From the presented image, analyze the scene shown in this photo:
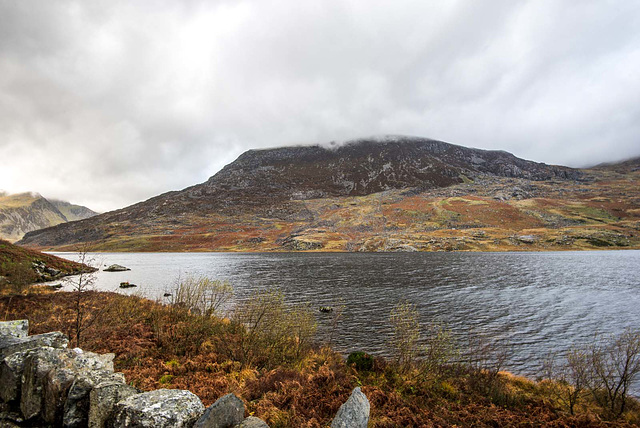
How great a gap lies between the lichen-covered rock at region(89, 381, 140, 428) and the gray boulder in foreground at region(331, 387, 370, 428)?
184 inches

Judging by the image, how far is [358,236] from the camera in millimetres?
127875

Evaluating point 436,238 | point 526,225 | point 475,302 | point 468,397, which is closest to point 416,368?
point 468,397

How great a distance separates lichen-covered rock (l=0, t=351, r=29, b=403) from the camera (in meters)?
5.96

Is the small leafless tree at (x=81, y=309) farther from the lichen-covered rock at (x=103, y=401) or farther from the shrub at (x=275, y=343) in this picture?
the shrub at (x=275, y=343)

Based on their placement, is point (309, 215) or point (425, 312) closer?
point (425, 312)

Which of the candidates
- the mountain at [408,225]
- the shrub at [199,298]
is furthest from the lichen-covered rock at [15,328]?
the mountain at [408,225]

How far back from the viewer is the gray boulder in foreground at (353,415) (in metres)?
6.84

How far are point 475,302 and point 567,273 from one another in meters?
33.9

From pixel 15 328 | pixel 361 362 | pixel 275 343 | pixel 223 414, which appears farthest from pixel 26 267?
pixel 223 414

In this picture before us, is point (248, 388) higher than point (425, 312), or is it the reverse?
point (248, 388)

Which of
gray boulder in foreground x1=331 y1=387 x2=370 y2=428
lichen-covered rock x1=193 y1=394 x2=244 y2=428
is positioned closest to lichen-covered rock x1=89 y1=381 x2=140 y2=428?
lichen-covered rock x1=193 y1=394 x2=244 y2=428

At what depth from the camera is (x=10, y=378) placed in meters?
6.03

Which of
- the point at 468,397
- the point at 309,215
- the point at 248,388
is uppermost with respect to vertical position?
the point at 309,215

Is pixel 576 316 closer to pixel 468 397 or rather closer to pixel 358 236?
pixel 468 397
